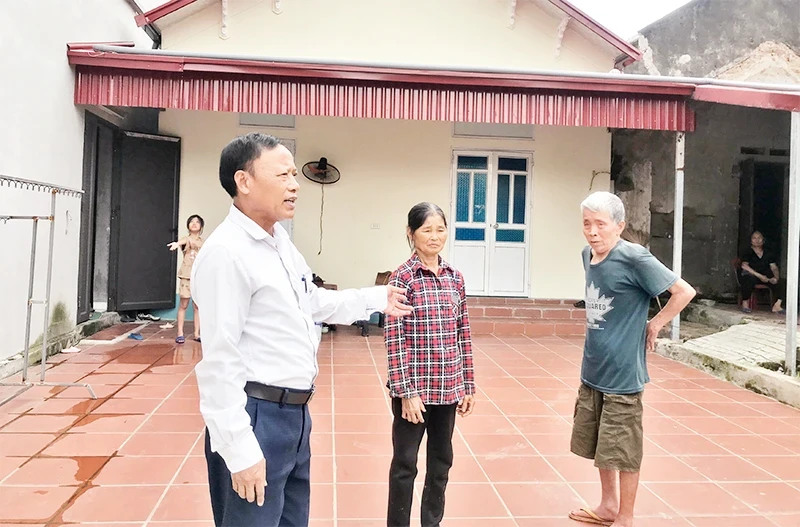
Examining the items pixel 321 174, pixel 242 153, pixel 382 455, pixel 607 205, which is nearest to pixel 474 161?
pixel 321 174

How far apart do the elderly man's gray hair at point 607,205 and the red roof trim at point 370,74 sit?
14.8ft

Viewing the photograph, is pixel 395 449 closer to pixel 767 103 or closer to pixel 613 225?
pixel 613 225

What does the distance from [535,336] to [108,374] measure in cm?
538

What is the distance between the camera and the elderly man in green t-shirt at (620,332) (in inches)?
107

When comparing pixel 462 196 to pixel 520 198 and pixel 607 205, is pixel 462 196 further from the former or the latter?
pixel 607 205

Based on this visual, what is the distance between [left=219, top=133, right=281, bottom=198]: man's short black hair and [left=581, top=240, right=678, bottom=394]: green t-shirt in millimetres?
1784

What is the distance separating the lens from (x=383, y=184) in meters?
9.02

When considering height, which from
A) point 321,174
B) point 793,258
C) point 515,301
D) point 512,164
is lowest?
point 515,301

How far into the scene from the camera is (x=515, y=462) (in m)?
3.65

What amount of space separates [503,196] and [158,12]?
562cm

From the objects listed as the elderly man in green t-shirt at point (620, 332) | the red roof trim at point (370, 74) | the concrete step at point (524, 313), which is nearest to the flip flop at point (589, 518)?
the elderly man in green t-shirt at point (620, 332)

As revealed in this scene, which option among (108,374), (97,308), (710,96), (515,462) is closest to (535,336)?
(710,96)

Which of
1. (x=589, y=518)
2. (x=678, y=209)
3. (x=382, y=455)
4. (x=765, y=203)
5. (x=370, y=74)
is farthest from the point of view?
(x=765, y=203)

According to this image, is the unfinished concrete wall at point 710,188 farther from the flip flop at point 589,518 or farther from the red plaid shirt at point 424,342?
the red plaid shirt at point 424,342
